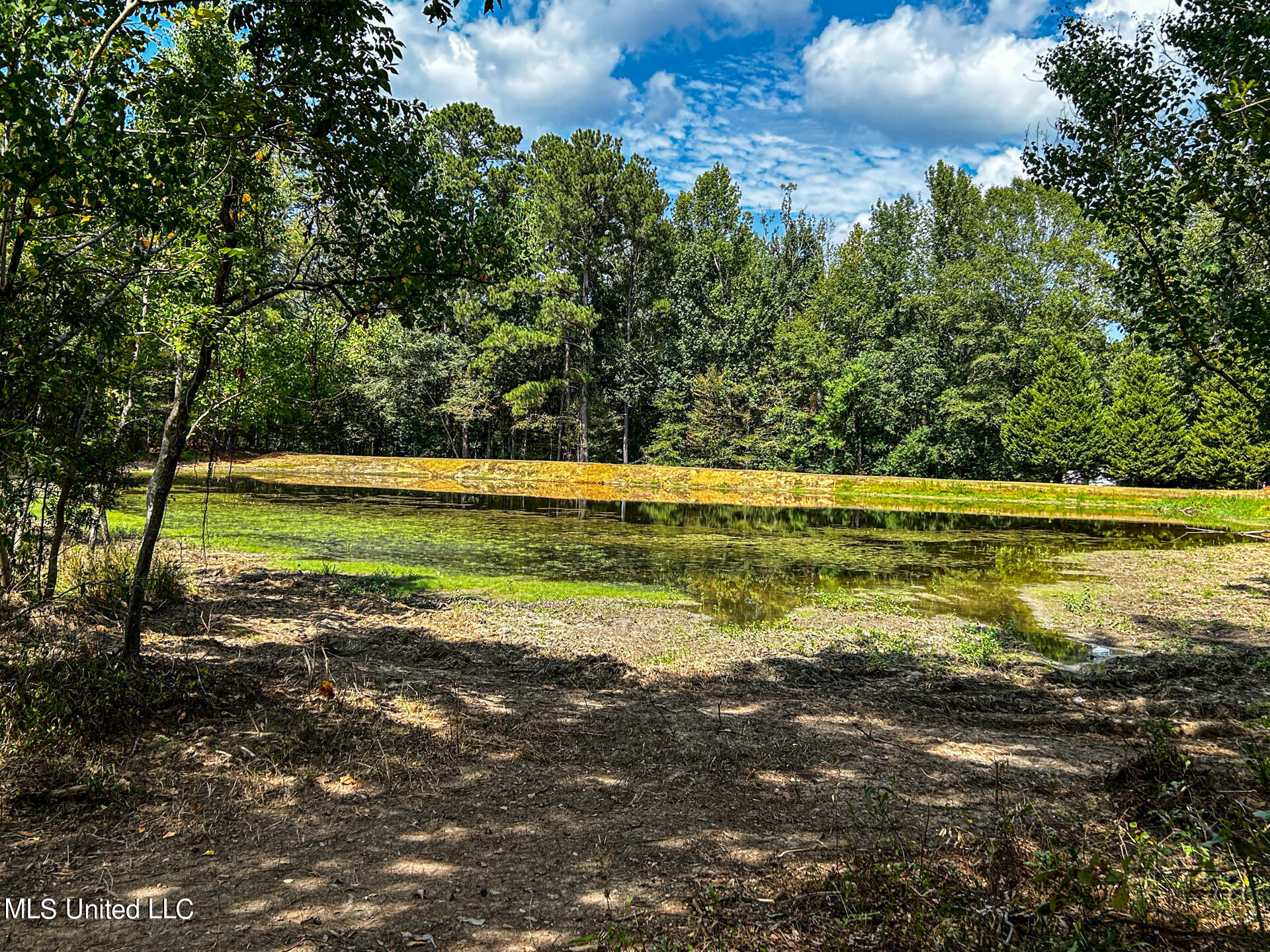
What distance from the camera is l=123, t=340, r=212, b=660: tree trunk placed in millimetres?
5516

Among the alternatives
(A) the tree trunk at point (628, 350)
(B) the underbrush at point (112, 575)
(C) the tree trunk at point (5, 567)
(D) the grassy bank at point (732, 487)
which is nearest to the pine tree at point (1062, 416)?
(D) the grassy bank at point (732, 487)

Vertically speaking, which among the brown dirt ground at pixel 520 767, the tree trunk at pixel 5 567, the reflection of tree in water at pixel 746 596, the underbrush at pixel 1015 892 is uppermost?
the tree trunk at pixel 5 567

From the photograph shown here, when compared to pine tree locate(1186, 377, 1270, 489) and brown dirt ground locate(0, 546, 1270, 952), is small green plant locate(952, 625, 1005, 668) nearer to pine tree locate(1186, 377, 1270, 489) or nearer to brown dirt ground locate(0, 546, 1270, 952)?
brown dirt ground locate(0, 546, 1270, 952)

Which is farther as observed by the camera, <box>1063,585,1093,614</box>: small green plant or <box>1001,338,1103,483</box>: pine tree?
<box>1001,338,1103,483</box>: pine tree

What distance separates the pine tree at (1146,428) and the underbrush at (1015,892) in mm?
37519

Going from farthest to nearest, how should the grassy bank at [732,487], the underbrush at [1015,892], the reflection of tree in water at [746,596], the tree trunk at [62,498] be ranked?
the grassy bank at [732,487], the reflection of tree in water at [746,596], the tree trunk at [62,498], the underbrush at [1015,892]

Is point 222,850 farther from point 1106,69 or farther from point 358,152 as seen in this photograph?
point 1106,69

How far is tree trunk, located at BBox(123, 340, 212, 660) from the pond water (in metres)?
2.36

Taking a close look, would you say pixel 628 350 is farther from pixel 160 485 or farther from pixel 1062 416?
pixel 160 485

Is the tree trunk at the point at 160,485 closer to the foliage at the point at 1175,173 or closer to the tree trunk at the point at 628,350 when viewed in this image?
the foliage at the point at 1175,173

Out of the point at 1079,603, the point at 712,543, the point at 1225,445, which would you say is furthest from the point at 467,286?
the point at 1225,445

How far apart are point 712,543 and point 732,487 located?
20.2 m

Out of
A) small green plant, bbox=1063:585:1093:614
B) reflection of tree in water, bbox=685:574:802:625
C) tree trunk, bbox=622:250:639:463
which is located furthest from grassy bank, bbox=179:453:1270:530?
reflection of tree in water, bbox=685:574:802:625

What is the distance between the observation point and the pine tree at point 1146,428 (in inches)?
1331
